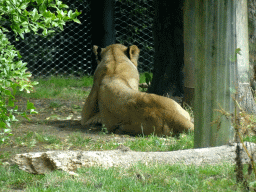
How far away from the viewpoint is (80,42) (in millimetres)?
10398

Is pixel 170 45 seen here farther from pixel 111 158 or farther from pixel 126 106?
pixel 111 158

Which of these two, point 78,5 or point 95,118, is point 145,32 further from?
point 95,118

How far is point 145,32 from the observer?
10.8 metres

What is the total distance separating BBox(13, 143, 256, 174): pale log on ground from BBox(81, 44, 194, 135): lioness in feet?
4.50

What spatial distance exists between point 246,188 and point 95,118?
10.8 ft

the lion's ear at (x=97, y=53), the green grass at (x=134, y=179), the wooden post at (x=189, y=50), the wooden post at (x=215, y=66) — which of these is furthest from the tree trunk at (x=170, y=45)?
the green grass at (x=134, y=179)

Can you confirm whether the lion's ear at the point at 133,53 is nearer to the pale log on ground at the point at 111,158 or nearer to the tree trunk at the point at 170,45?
the tree trunk at the point at 170,45

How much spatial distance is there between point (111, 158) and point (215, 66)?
3.99 feet

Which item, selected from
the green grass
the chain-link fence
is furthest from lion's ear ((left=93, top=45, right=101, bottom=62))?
the chain-link fence

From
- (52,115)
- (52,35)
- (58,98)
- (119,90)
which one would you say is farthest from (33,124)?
(52,35)

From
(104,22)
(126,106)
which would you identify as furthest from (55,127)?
(104,22)

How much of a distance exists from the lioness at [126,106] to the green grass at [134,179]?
1569mm

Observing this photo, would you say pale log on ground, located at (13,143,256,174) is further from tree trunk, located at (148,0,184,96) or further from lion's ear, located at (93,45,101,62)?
lion's ear, located at (93,45,101,62)

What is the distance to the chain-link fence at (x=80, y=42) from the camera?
34.1 feet
